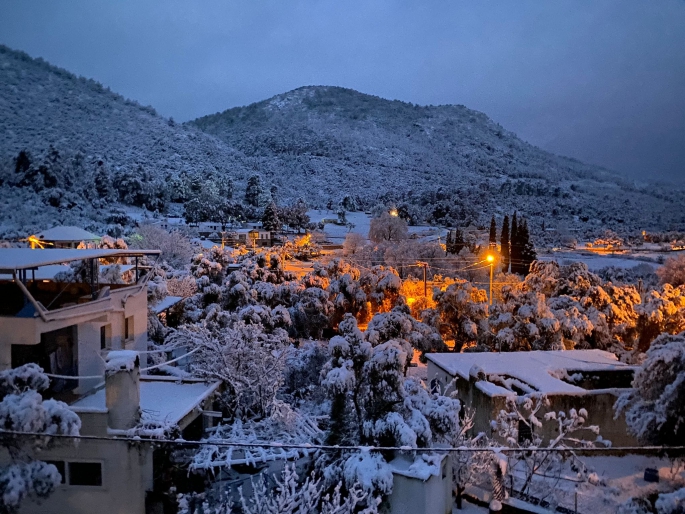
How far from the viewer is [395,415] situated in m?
7.52

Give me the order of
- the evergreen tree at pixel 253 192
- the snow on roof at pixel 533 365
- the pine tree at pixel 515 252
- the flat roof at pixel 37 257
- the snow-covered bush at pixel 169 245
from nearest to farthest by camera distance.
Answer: the flat roof at pixel 37 257
the snow on roof at pixel 533 365
the snow-covered bush at pixel 169 245
the pine tree at pixel 515 252
the evergreen tree at pixel 253 192

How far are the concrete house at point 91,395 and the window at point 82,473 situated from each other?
1 centimetres

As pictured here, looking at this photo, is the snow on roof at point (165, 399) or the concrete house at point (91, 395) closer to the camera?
the concrete house at point (91, 395)

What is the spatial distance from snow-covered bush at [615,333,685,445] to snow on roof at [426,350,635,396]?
2573 mm

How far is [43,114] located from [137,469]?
268 feet

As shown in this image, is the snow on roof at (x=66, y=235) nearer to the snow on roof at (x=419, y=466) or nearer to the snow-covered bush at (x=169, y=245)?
the snow-covered bush at (x=169, y=245)

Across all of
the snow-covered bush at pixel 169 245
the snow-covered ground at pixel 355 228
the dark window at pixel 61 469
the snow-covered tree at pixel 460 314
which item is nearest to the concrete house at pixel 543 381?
the snow-covered tree at pixel 460 314

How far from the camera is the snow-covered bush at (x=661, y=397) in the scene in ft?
25.7

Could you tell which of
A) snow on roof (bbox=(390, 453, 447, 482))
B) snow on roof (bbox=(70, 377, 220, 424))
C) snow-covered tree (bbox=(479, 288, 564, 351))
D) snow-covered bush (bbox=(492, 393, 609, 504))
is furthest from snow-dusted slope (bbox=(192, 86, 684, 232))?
snow on roof (bbox=(390, 453, 447, 482))

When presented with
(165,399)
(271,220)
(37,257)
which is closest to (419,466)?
(165,399)

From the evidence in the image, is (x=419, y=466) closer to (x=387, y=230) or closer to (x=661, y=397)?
(x=661, y=397)

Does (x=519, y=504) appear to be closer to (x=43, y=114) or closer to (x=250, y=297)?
(x=250, y=297)

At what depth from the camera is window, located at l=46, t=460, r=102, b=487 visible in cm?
696

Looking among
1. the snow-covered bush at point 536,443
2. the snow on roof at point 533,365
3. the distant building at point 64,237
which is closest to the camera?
the snow-covered bush at point 536,443
